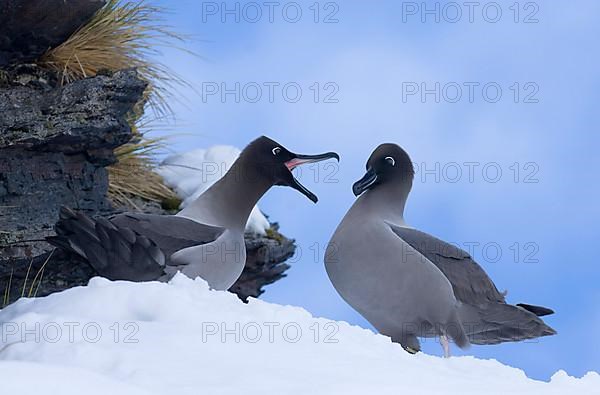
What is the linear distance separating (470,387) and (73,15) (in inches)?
161

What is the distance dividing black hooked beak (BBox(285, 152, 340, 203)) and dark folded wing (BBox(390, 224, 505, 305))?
2.34 ft

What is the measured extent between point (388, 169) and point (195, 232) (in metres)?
1.29

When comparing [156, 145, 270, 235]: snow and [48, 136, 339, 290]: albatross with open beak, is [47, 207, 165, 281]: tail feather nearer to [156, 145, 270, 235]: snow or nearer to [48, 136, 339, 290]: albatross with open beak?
[48, 136, 339, 290]: albatross with open beak

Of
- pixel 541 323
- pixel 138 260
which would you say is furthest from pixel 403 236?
pixel 138 260

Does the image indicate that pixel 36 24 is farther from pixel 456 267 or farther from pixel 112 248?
pixel 456 267

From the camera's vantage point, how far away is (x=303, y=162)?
6238mm

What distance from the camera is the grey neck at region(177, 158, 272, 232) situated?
5.95m

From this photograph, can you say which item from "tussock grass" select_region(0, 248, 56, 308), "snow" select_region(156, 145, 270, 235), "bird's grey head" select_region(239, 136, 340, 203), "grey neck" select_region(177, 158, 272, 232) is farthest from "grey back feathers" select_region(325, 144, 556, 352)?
"snow" select_region(156, 145, 270, 235)

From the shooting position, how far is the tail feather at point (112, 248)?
16.7 ft

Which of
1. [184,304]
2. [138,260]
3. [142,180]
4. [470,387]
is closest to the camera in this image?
[470,387]

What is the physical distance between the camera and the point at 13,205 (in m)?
6.59

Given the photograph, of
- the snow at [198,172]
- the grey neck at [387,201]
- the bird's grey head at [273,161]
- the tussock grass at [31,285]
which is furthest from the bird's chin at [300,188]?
the snow at [198,172]

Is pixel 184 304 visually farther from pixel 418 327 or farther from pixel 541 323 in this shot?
pixel 541 323

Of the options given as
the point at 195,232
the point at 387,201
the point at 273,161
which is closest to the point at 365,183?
the point at 387,201
